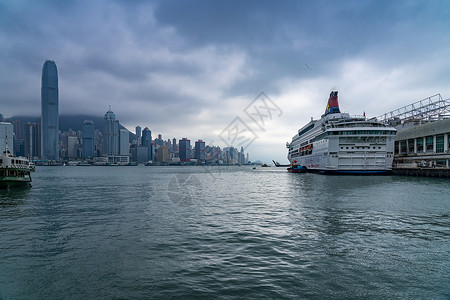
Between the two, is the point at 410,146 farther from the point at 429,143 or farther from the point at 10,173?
the point at 10,173

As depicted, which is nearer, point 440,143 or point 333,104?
point 440,143

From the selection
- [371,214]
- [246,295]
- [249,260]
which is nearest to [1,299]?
[246,295]

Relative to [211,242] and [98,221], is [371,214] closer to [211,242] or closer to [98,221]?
[211,242]

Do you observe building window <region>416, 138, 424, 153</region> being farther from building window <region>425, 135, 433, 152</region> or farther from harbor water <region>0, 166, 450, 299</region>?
harbor water <region>0, 166, 450, 299</region>

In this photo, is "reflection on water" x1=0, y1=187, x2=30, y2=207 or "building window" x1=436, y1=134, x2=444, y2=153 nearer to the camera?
"reflection on water" x1=0, y1=187, x2=30, y2=207

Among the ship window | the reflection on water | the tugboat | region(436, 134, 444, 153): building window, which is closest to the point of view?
the reflection on water

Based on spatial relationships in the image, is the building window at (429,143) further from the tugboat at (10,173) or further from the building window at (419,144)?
the tugboat at (10,173)

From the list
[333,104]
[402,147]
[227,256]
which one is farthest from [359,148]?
[227,256]

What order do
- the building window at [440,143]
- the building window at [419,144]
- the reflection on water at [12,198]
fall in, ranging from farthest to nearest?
1. the building window at [419,144]
2. the building window at [440,143]
3. the reflection on water at [12,198]

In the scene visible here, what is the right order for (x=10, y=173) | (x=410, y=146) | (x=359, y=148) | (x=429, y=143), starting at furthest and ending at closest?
(x=410, y=146) → (x=359, y=148) → (x=429, y=143) → (x=10, y=173)

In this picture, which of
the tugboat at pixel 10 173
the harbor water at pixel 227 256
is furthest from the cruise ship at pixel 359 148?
the tugboat at pixel 10 173

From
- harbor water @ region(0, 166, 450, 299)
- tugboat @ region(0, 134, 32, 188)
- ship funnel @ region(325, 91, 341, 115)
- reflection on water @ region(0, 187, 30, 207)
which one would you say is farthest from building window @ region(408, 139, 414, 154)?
tugboat @ region(0, 134, 32, 188)

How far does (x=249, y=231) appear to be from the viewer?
1522 cm

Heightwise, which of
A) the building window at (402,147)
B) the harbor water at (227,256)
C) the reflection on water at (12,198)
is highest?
the building window at (402,147)
